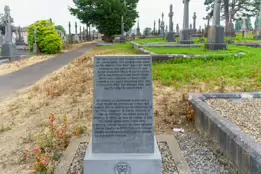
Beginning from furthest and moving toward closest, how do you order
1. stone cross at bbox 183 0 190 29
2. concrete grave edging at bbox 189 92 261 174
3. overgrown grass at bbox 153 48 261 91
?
stone cross at bbox 183 0 190 29, overgrown grass at bbox 153 48 261 91, concrete grave edging at bbox 189 92 261 174

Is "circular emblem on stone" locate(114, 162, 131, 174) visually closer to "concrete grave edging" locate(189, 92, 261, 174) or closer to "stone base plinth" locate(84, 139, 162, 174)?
"stone base plinth" locate(84, 139, 162, 174)

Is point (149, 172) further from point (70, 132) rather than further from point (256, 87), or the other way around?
point (256, 87)

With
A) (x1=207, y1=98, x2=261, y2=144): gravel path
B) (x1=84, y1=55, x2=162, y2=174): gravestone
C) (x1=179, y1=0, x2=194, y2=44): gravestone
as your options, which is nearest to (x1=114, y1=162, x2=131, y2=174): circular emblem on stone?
(x1=84, y1=55, x2=162, y2=174): gravestone

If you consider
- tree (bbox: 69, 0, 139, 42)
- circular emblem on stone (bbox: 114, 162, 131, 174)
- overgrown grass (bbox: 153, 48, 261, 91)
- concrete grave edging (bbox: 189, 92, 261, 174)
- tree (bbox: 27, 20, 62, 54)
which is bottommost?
circular emblem on stone (bbox: 114, 162, 131, 174)

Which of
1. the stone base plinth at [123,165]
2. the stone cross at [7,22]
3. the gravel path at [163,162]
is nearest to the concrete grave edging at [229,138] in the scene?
the gravel path at [163,162]

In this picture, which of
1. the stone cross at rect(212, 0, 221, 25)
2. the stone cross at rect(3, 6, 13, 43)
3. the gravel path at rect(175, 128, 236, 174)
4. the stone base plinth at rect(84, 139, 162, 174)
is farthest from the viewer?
the stone cross at rect(3, 6, 13, 43)

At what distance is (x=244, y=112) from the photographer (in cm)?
432

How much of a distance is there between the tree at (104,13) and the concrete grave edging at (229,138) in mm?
29143

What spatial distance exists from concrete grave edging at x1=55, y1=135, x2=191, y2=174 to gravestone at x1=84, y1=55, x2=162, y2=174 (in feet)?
1.29

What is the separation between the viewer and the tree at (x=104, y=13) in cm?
3253

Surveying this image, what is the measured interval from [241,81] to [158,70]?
2.54 metres

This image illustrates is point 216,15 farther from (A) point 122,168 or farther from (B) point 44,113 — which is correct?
(A) point 122,168

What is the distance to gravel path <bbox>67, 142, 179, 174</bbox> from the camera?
129 inches

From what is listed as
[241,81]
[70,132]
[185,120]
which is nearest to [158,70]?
[241,81]
